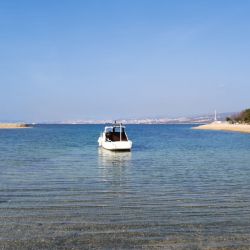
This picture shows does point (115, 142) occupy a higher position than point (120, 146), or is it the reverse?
point (115, 142)

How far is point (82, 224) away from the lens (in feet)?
36.0

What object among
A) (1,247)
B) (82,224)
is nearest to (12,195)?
(82,224)

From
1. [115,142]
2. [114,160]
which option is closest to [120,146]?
[115,142]

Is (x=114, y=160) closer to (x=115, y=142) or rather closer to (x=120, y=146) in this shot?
(x=120, y=146)

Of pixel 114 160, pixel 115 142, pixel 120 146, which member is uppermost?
pixel 115 142

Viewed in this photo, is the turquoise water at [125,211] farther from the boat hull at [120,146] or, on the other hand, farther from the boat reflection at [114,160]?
the boat hull at [120,146]

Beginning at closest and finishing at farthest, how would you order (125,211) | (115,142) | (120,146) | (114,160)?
(125,211) < (114,160) < (120,146) < (115,142)

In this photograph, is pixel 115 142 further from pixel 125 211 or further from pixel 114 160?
pixel 125 211

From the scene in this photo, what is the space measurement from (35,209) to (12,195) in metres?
2.99

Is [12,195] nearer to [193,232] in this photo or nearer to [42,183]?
[42,183]

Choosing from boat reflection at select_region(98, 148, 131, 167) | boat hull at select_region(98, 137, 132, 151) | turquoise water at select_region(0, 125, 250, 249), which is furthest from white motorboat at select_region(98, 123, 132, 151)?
turquoise water at select_region(0, 125, 250, 249)

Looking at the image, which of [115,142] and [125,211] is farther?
[115,142]

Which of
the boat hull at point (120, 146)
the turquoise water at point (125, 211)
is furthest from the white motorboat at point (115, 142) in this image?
the turquoise water at point (125, 211)

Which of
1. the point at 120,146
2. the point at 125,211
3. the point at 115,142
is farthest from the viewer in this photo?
the point at 115,142
